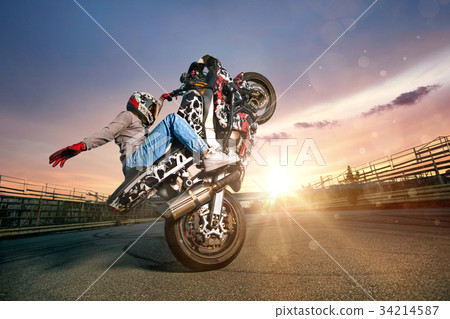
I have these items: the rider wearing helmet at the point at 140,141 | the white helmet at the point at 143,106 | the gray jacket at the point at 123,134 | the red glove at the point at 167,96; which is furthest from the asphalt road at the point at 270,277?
the red glove at the point at 167,96

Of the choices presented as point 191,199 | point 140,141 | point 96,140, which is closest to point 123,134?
point 140,141

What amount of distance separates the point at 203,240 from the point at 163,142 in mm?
1169

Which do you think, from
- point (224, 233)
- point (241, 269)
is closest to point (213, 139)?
point (224, 233)

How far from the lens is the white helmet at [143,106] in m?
2.48

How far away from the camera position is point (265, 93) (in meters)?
4.33

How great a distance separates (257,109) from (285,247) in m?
2.71

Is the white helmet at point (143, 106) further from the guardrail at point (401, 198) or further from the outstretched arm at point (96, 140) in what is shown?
the guardrail at point (401, 198)

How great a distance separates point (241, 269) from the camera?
1.80m

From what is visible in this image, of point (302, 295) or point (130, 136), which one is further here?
point (130, 136)
